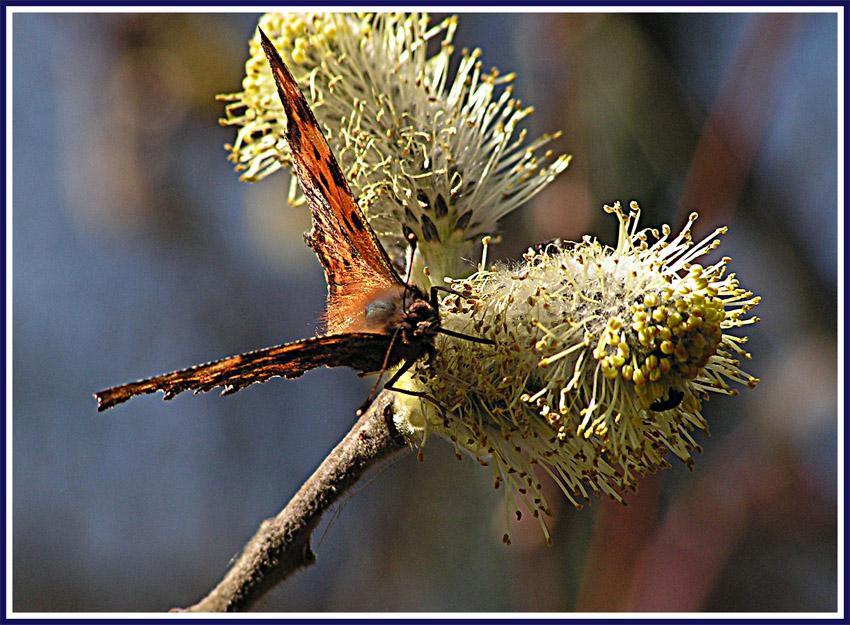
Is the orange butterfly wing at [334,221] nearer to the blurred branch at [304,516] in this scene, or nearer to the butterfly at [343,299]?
the butterfly at [343,299]

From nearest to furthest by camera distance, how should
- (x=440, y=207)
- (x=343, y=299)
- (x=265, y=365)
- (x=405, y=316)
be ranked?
(x=265, y=365) → (x=405, y=316) → (x=343, y=299) → (x=440, y=207)

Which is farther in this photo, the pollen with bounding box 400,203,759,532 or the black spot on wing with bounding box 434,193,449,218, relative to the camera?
the black spot on wing with bounding box 434,193,449,218

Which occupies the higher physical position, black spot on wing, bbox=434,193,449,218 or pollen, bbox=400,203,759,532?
black spot on wing, bbox=434,193,449,218

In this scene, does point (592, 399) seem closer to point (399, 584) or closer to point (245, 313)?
point (399, 584)

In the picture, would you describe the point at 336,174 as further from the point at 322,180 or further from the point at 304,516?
the point at 304,516

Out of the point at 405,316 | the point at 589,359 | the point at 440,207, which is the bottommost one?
the point at 589,359

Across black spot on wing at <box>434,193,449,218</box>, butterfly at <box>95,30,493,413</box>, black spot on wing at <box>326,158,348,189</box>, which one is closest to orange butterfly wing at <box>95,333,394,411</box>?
butterfly at <box>95,30,493,413</box>

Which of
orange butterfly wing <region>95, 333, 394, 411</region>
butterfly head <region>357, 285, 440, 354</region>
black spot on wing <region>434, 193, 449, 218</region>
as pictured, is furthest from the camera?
black spot on wing <region>434, 193, 449, 218</region>

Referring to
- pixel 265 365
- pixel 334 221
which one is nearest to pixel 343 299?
pixel 334 221

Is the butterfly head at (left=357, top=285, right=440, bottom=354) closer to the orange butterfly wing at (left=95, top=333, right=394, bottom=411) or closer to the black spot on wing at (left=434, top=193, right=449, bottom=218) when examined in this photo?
the orange butterfly wing at (left=95, top=333, right=394, bottom=411)
